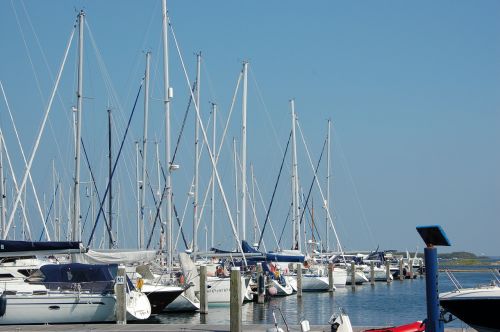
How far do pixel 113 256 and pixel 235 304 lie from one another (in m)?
13.1

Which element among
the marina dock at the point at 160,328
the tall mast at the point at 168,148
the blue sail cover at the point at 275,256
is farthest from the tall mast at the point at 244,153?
the marina dock at the point at 160,328

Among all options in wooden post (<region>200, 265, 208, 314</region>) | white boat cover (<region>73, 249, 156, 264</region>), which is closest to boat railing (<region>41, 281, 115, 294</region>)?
white boat cover (<region>73, 249, 156, 264</region>)

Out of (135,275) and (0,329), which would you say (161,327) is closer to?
(0,329)

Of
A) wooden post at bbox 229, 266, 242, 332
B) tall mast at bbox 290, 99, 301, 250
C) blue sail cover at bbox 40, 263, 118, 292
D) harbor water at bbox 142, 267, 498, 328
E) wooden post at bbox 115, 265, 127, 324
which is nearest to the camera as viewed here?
wooden post at bbox 229, 266, 242, 332

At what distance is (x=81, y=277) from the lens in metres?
31.6

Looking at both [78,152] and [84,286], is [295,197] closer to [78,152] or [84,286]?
[78,152]

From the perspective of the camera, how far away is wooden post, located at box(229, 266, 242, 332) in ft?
72.8

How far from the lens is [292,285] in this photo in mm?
56750

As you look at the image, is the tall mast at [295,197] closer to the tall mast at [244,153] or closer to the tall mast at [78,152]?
the tall mast at [244,153]

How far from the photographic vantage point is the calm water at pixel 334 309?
3672 centimetres

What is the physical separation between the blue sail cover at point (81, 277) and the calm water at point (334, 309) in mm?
3793

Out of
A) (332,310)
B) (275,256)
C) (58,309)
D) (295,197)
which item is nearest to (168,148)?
(58,309)

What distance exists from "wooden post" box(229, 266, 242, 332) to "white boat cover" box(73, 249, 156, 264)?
11.9m

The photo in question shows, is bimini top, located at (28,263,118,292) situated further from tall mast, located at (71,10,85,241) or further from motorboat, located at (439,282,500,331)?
motorboat, located at (439,282,500,331)
